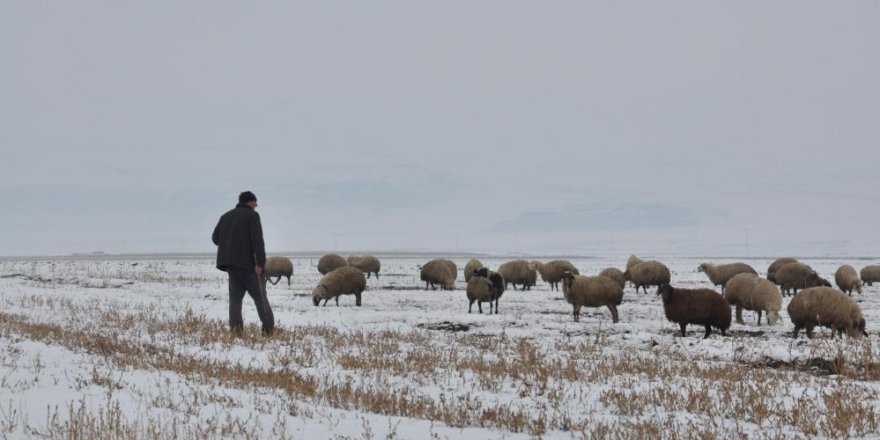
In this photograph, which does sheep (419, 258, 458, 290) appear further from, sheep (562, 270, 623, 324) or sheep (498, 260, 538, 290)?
sheep (562, 270, 623, 324)

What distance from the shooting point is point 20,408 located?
5.49m

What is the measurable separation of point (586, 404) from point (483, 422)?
1.46m

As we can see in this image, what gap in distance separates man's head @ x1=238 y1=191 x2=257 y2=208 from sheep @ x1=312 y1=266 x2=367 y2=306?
10.1m

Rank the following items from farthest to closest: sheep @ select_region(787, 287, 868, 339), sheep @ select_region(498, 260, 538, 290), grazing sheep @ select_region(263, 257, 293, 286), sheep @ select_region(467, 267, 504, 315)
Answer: grazing sheep @ select_region(263, 257, 293, 286) < sheep @ select_region(498, 260, 538, 290) < sheep @ select_region(467, 267, 504, 315) < sheep @ select_region(787, 287, 868, 339)

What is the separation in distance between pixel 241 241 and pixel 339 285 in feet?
34.6

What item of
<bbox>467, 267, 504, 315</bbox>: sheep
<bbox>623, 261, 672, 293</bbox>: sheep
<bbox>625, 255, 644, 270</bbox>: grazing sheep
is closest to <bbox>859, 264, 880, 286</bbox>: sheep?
<bbox>625, 255, 644, 270</bbox>: grazing sheep

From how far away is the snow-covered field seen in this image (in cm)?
568

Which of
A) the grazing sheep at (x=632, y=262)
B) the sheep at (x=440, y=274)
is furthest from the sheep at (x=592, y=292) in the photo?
the grazing sheep at (x=632, y=262)

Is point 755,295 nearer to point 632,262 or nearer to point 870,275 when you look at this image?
point 632,262

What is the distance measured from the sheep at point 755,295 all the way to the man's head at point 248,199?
13.3 m

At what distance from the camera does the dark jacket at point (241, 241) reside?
35.7 feet

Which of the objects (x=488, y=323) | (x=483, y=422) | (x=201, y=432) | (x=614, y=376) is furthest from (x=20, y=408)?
(x=488, y=323)

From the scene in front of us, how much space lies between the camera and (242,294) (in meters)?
11.3

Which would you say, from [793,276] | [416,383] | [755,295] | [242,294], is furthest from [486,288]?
[793,276]
